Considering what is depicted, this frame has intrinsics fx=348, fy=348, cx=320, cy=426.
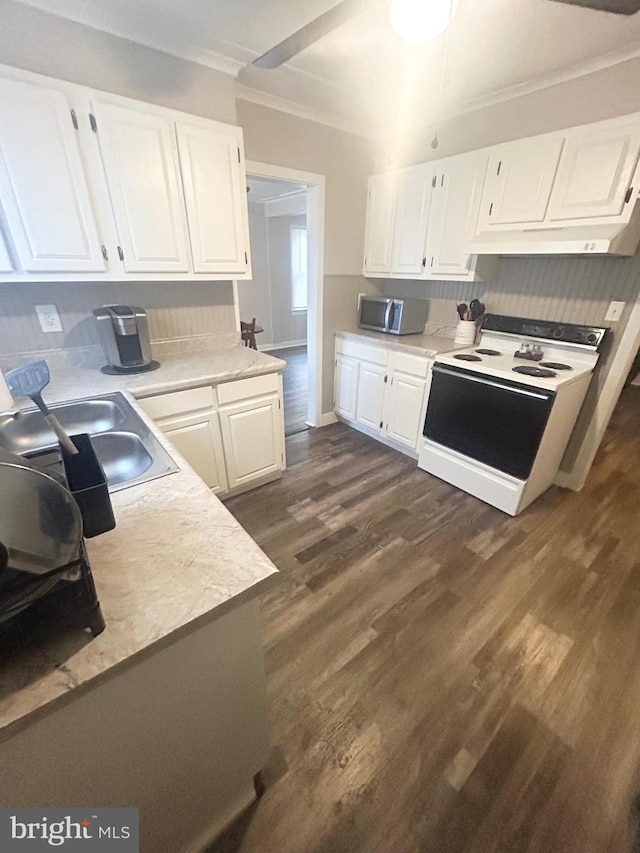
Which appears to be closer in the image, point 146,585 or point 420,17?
point 146,585

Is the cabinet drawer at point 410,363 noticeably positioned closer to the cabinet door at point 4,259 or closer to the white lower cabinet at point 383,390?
the white lower cabinet at point 383,390

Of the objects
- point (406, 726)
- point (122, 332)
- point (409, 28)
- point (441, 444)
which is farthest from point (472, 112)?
point (406, 726)

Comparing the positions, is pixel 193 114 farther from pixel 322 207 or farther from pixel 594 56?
pixel 594 56

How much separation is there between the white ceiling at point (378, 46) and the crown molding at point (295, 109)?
18 mm

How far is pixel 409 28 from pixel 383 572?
7.36ft

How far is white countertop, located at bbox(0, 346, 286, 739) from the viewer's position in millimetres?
522

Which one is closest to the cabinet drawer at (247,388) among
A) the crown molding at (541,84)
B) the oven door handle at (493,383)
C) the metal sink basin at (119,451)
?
the metal sink basin at (119,451)

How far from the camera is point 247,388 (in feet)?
6.94

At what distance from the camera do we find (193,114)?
6.03 feet

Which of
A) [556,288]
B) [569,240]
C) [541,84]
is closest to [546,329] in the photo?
[556,288]

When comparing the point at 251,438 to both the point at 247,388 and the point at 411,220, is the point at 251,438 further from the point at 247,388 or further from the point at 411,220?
the point at 411,220

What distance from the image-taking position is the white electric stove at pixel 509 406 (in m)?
2.02

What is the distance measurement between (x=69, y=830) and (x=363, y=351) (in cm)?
285

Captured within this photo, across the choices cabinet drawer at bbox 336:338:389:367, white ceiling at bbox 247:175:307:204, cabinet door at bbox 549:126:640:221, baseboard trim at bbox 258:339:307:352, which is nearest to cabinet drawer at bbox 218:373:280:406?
cabinet drawer at bbox 336:338:389:367
